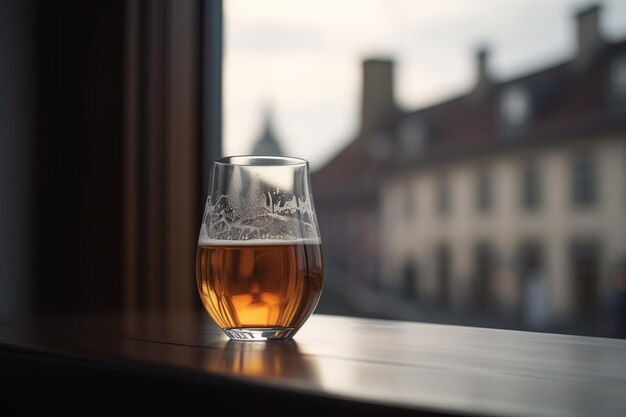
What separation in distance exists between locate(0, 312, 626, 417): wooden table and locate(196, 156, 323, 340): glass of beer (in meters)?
0.02

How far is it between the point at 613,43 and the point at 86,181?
50.3 ft

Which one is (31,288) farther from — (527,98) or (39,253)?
(527,98)

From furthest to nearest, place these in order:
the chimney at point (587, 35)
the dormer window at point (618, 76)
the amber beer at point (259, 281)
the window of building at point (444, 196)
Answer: the window of building at point (444, 196) → the chimney at point (587, 35) → the dormer window at point (618, 76) → the amber beer at point (259, 281)

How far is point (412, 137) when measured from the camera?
60.6ft

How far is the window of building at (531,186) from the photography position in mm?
15758

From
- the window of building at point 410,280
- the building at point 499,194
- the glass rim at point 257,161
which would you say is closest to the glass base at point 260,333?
the glass rim at point 257,161

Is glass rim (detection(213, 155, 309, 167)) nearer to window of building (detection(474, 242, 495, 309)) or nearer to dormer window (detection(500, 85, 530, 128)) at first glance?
dormer window (detection(500, 85, 530, 128))

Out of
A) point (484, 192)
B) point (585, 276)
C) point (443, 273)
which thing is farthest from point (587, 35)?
point (443, 273)

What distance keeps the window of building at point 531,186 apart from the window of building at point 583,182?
71 centimetres

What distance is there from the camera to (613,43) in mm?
15156

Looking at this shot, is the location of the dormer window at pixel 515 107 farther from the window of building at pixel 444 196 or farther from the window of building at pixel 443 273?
the window of building at pixel 443 273

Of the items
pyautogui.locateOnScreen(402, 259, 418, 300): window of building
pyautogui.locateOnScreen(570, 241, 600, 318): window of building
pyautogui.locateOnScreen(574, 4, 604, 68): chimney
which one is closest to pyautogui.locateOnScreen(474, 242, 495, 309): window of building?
pyautogui.locateOnScreen(402, 259, 418, 300): window of building

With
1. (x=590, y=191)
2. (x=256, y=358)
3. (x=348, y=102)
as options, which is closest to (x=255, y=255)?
(x=256, y=358)

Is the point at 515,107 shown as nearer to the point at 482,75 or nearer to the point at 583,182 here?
the point at 482,75
